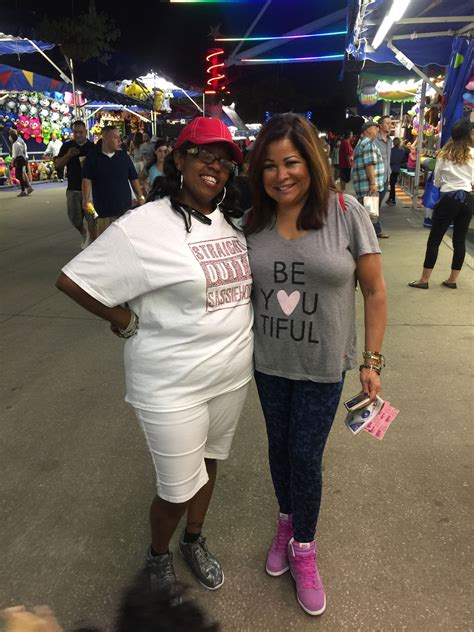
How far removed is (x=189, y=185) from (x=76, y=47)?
311 inches

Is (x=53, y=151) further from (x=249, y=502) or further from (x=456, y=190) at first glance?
(x=249, y=502)

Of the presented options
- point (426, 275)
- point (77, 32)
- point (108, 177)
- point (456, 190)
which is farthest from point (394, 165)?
point (108, 177)

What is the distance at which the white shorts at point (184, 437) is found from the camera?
163 centimetres

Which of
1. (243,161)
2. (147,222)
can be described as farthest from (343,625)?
(243,161)

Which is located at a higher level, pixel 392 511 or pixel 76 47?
pixel 76 47

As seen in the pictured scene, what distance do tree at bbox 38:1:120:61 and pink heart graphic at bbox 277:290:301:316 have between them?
807cm

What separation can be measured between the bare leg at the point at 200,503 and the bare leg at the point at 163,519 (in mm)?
147

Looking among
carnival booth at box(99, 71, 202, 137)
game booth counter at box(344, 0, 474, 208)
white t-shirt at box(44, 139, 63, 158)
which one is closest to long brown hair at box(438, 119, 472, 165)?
game booth counter at box(344, 0, 474, 208)

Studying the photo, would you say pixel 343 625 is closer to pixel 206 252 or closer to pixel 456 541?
pixel 456 541

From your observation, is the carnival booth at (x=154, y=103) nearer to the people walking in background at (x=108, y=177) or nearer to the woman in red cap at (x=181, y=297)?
the people walking in background at (x=108, y=177)

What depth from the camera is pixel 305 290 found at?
1680mm

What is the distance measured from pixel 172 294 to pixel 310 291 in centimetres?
47

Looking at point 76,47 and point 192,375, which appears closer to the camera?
point 192,375

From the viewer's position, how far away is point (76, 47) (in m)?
8.06
